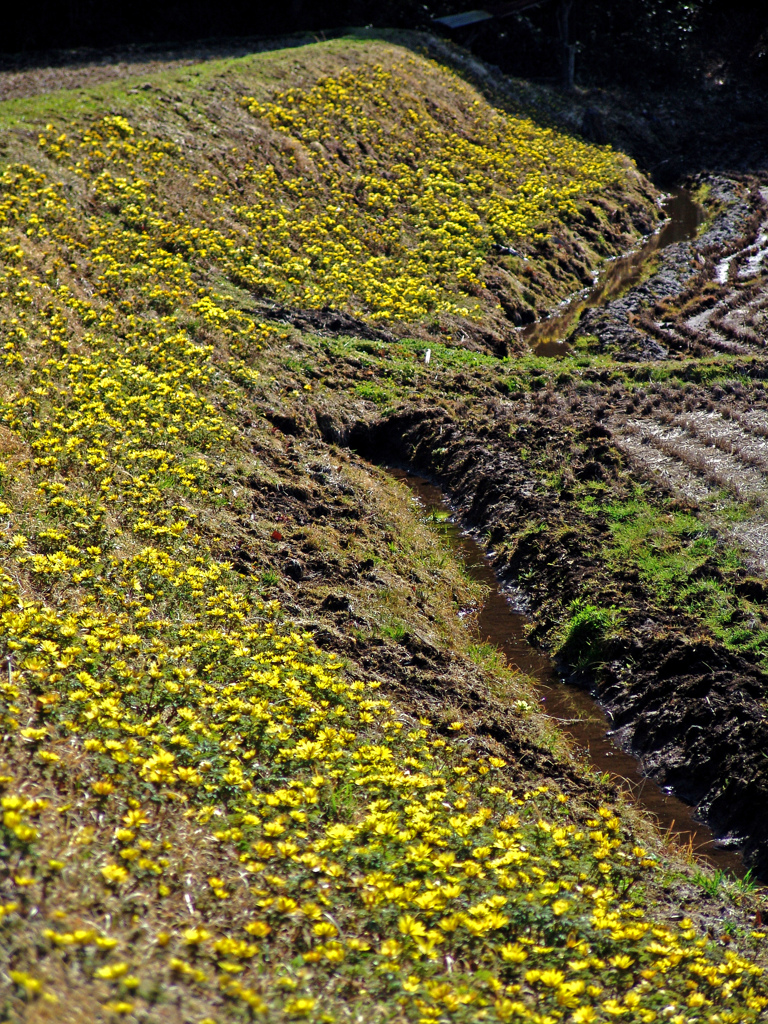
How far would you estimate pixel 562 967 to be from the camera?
4.23 m

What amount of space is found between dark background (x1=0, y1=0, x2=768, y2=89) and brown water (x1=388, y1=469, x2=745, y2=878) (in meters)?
27.0

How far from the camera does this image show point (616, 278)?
20.9 meters

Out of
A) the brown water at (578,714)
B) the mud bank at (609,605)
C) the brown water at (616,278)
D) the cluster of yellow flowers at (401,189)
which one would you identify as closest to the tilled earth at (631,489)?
the mud bank at (609,605)

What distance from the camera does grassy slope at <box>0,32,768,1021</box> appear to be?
3.74 m

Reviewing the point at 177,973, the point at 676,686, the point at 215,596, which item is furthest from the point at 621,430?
the point at 177,973

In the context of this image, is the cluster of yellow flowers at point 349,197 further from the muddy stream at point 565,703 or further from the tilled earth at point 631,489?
the muddy stream at point 565,703

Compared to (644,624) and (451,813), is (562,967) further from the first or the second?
(644,624)

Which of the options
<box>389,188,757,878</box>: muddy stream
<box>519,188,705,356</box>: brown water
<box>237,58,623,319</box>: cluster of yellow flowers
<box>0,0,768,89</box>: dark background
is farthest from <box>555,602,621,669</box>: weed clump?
<box>0,0,768,89</box>: dark background

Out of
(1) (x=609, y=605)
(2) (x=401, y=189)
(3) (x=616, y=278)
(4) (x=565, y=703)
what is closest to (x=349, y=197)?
(2) (x=401, y=189)

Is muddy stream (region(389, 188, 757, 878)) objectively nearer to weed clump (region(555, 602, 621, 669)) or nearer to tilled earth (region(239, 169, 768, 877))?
tilled earth (region(239, 169, 768, 877))

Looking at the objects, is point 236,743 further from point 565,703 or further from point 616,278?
point 616,278

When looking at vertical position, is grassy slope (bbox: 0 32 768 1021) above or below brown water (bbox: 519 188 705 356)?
below

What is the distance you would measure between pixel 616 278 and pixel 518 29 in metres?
22.4

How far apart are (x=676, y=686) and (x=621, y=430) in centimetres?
532
